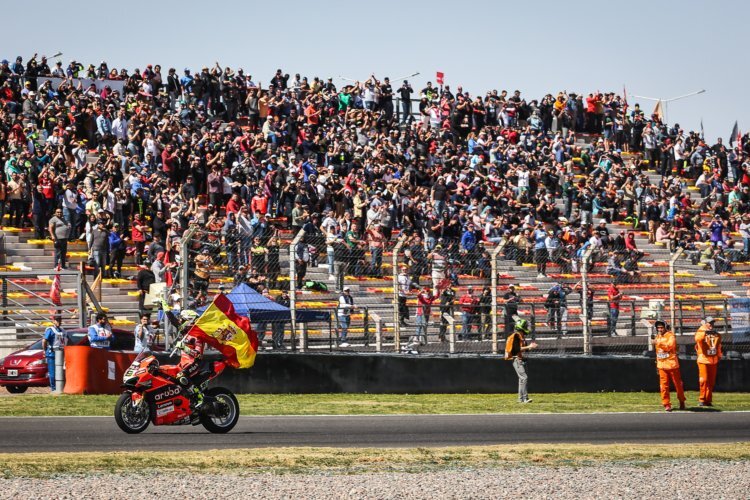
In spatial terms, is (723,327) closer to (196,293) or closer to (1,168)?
(196,293)

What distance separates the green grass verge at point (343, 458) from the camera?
1177cm

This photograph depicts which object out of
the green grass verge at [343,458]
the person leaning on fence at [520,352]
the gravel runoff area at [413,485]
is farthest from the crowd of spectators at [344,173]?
the gravel runoff area at [413,485]

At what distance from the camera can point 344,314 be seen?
20.8 m

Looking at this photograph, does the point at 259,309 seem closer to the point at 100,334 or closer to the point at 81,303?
the point at 100,334

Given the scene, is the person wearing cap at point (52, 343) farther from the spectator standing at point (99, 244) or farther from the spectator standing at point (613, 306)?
the spectator standing at point (613, 306)

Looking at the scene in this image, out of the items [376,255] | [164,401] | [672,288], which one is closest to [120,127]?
[376,255]

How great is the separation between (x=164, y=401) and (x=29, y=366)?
7.51 metres

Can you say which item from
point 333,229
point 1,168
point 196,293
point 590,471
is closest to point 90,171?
point 1,168

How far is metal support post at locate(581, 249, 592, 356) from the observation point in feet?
72.6

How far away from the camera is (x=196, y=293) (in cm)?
2008

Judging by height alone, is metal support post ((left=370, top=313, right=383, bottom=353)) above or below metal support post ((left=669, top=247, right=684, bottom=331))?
below

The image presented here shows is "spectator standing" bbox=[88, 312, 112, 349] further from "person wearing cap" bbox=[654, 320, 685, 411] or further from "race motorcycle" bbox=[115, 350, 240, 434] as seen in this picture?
"person wearing cap" bbox=[654, 320, 685, 411]

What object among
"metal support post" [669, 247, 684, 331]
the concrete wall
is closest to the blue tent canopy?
the concrete wall

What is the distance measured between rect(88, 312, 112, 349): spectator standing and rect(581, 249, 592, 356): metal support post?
8.31 meters
